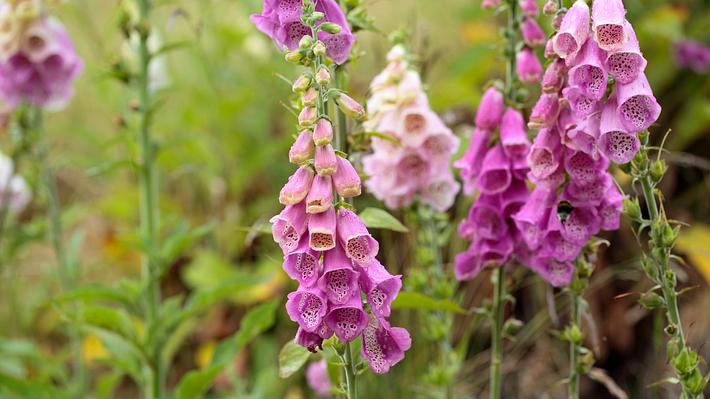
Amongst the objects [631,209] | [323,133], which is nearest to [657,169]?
[631,209]

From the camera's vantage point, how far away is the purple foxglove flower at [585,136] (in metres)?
1.40

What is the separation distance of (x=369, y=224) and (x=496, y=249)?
285mm

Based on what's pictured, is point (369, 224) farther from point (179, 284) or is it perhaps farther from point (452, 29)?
point (452, 29)

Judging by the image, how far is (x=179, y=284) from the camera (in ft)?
14.0

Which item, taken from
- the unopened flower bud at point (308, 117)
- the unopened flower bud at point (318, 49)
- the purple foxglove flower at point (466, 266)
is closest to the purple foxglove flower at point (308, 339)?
the unopened flower bud at point (308, 117)

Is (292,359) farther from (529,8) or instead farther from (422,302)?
(529,8)

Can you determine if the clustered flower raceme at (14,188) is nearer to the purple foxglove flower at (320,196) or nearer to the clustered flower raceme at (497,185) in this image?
the clustered flower raceme at (497,185)

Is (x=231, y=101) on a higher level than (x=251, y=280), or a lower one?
higher

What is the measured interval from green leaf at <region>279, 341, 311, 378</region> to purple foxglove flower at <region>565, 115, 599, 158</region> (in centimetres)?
61

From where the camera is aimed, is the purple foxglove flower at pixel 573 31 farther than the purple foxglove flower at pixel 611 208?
No

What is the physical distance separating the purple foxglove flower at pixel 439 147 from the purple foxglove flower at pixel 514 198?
236 mm

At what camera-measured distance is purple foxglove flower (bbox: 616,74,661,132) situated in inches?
51.8

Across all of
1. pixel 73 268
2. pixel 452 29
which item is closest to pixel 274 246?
pixel 73 268

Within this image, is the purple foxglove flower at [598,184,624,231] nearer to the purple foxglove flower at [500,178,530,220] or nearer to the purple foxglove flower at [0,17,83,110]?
the purple foxglove flower at [500,178,530,220]
